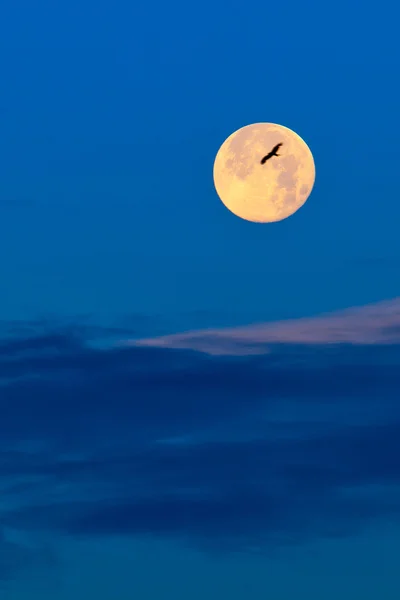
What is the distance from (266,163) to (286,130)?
9.56ft

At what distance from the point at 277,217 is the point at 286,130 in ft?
20.7

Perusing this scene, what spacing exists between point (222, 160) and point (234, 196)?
277cm

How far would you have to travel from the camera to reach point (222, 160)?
381 feet

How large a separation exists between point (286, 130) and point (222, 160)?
5.24 meters

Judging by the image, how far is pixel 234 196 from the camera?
116312mm

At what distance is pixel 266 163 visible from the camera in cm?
11400

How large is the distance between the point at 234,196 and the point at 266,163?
3.92 metres

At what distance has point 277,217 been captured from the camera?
115 m

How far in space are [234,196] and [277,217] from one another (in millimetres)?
3680

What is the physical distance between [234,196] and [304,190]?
5162 mm

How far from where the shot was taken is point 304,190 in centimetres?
11544
